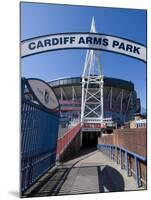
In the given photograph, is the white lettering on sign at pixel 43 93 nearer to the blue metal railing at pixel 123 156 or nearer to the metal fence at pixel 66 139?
the metal fence at pixel 66 139

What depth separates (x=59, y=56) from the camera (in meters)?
4.79

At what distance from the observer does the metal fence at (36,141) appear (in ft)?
14.3

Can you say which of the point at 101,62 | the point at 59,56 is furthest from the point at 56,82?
the point at 101,62

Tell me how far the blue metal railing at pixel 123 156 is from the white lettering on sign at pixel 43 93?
1.25 metres

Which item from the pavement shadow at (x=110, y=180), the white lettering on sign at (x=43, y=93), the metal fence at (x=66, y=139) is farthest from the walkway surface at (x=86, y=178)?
the white lettering on sign at (x=43, y=93)

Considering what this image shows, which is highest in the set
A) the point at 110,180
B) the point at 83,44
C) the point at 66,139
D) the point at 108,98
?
the point at 83,44

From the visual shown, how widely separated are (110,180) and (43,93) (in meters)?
1.55

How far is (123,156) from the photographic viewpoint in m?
5.46

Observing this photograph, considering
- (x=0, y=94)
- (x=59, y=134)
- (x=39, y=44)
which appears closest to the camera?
(x=0, y=94)

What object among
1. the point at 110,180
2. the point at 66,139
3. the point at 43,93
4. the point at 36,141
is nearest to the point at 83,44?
the point at 43,93

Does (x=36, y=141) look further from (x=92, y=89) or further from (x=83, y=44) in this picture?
(x=83, y=44)

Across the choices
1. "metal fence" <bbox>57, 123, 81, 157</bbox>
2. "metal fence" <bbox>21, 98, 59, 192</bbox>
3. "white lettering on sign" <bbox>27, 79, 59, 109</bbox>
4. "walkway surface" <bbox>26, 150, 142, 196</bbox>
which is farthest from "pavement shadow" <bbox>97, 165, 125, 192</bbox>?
"white lettering on sign" <bbox>27, 79, 59, 109</bbox>

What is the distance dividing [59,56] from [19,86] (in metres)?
0.76

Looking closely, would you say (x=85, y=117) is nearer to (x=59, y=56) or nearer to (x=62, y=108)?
(x=62, y=108)
